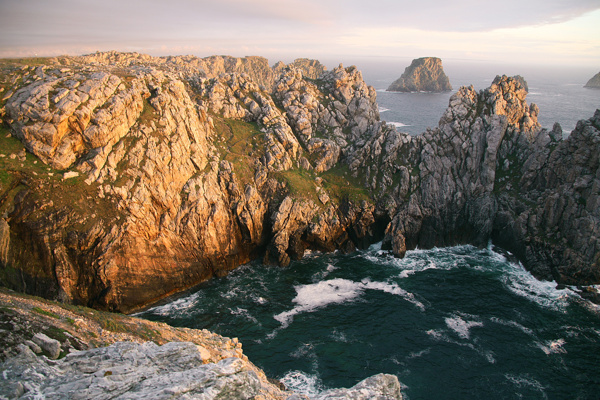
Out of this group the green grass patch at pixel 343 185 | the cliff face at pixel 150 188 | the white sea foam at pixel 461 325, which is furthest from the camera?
the green grass patch at pixel 343 185

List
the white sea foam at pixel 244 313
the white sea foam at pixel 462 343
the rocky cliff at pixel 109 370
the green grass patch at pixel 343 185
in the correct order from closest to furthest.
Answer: the rocky cliff at pixel 109 370
the white sea foam at pixel 462 343
the white sea foam at pixel 244 313
the green grass patch at pixel 343 185

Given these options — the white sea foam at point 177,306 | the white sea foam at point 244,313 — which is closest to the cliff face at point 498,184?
the white sea foam at point 244,313

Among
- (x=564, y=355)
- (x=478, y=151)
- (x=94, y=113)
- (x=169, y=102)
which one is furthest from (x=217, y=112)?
(x=564, y=355)

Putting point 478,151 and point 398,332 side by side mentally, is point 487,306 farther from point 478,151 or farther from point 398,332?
point 478,151

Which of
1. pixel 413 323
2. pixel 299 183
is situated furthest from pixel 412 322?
pixel 299 183

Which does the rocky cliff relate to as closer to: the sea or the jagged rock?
the jagged rock

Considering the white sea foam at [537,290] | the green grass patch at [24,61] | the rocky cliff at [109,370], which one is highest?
the green grass patch at [24,61]

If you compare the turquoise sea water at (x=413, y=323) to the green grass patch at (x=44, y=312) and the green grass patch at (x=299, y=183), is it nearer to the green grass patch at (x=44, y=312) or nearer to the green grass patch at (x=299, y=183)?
the green grass patch at (x=299, y=183)

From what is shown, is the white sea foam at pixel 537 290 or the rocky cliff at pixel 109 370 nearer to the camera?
the rocky cliff at pixel 109 370

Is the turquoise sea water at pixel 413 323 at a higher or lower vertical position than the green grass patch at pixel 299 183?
lower
